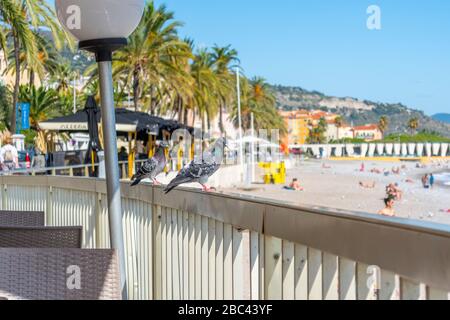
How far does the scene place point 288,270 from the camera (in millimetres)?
2643

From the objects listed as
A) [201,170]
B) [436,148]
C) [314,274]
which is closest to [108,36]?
[314,274]

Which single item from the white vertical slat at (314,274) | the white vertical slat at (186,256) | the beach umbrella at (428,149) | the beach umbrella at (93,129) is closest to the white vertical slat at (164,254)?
the white vertical slat at (186,256)

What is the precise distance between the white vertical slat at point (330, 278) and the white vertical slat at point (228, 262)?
909mm

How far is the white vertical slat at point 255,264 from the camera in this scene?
2953 mm

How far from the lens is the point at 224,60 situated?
5681 cm

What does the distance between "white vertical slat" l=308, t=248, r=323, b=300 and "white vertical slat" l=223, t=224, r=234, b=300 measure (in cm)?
81

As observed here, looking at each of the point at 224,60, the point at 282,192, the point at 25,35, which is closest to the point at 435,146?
the point at 224,60

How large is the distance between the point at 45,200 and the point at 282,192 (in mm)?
35029

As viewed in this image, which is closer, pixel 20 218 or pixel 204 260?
pixel 204 260

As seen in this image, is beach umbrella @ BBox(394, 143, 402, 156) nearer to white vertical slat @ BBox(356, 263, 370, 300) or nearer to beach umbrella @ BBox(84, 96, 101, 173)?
beach umbrella @ BBox(84, 96, 101, 173)

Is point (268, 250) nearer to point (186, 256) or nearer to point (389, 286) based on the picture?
point (389, 286)

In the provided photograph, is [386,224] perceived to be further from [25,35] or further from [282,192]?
[282,192]

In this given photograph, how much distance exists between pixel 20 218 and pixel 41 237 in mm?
950

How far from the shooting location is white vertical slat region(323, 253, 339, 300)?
7.63ft
